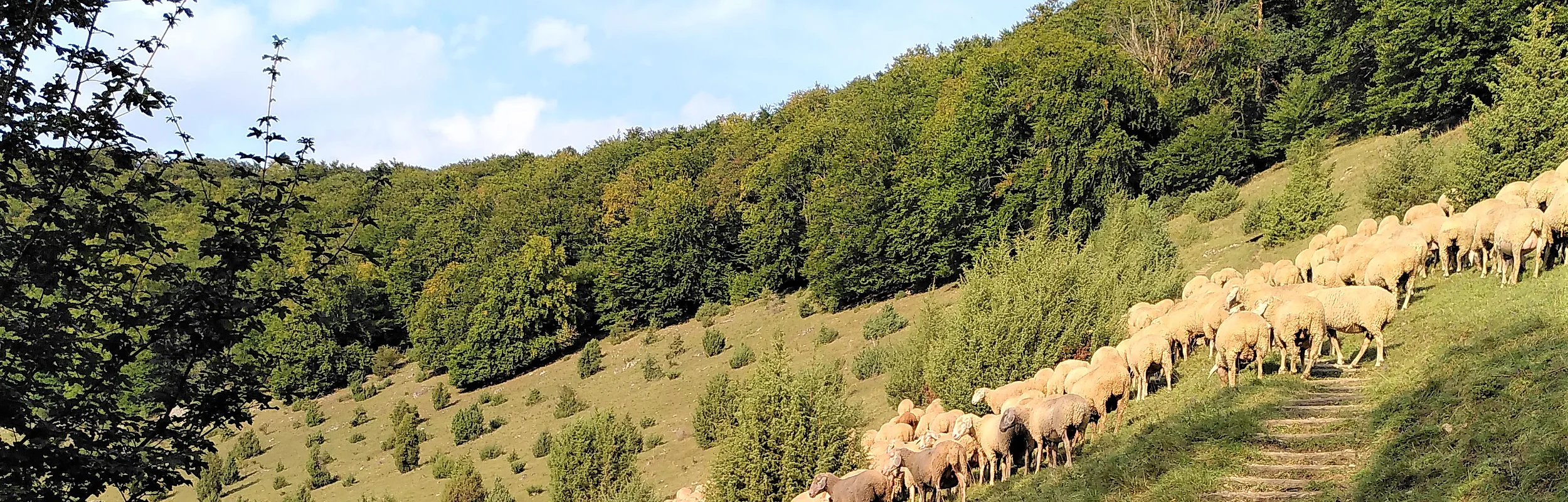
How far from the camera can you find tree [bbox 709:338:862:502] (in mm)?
18438

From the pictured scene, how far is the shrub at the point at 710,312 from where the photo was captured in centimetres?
6350

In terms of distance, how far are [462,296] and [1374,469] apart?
66.0 m

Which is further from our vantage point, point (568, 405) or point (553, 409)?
point (553, 409)

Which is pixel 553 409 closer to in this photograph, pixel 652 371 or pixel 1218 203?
pixel 652 371

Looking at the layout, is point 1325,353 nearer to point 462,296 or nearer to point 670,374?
point 670,374

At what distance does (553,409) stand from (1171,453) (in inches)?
1704

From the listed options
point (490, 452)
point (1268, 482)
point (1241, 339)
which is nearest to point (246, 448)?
→ point (490, 452)

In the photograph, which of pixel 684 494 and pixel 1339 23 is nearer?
pixel 684 494

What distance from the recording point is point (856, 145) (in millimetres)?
60125

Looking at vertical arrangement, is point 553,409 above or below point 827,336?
below

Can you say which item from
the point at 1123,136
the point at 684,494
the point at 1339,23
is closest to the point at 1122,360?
the point at 684,494

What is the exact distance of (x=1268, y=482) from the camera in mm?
10125

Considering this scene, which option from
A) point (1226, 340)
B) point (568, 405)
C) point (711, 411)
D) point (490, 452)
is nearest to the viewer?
point (1226, 340)

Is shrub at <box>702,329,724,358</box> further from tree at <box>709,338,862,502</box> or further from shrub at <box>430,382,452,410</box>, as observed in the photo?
tree at <box>709,338,862,502</box>
